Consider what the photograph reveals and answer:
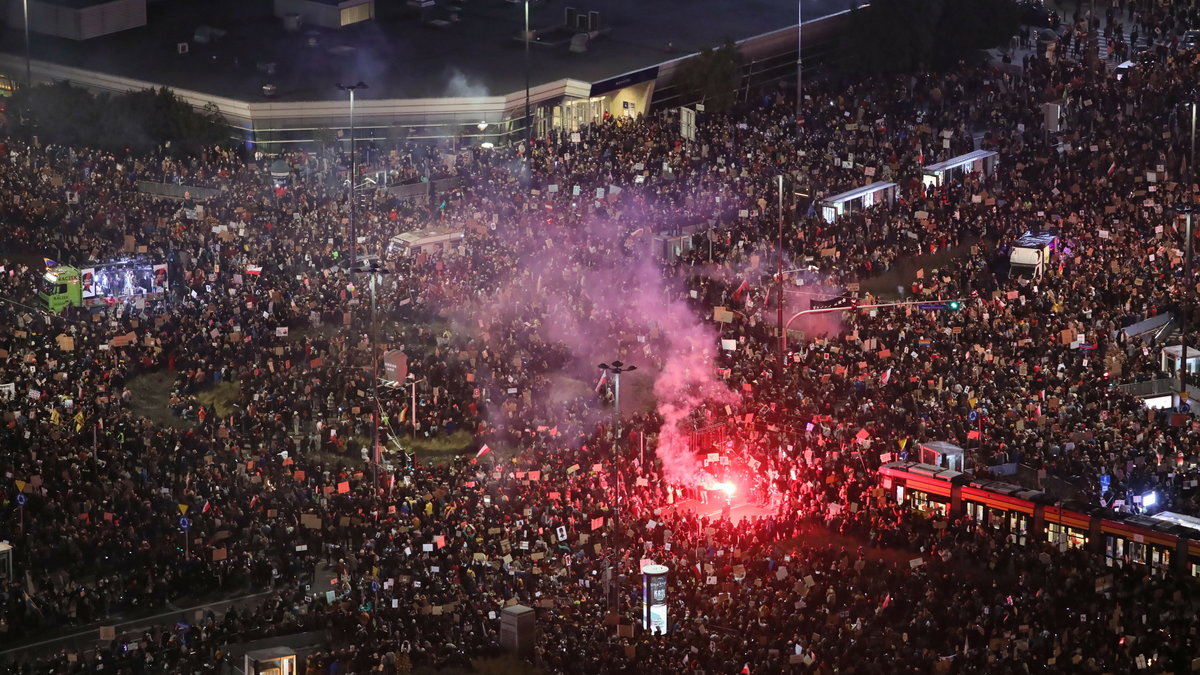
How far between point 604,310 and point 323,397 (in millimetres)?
9026

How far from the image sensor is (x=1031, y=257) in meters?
56.6

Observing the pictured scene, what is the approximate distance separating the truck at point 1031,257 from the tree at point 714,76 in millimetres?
16956

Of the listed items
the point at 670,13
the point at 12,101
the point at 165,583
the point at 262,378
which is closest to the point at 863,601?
the point at 165,583

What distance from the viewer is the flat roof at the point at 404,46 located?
224ft

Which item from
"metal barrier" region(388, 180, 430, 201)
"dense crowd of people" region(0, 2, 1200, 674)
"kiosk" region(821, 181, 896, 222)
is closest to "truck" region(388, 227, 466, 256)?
"dense crowd of people" region(0, 2, 1200, 674)

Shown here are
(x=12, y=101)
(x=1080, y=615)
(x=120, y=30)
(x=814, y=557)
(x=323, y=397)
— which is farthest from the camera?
(x=120, y=30)

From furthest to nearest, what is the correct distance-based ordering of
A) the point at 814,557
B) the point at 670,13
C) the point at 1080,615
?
the point at 670,13
the point at 814,557
the point at 1080,615

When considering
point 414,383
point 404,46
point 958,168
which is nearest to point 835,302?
point 958,168

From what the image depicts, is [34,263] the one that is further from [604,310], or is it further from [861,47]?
[861,47]

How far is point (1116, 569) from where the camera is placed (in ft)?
130

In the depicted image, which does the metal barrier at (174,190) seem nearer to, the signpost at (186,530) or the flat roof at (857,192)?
the flat roof at (857,192)

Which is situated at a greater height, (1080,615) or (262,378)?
(262,378)

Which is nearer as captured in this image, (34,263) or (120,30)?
(34,263)

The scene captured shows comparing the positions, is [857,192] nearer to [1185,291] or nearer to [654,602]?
[1185,291]
